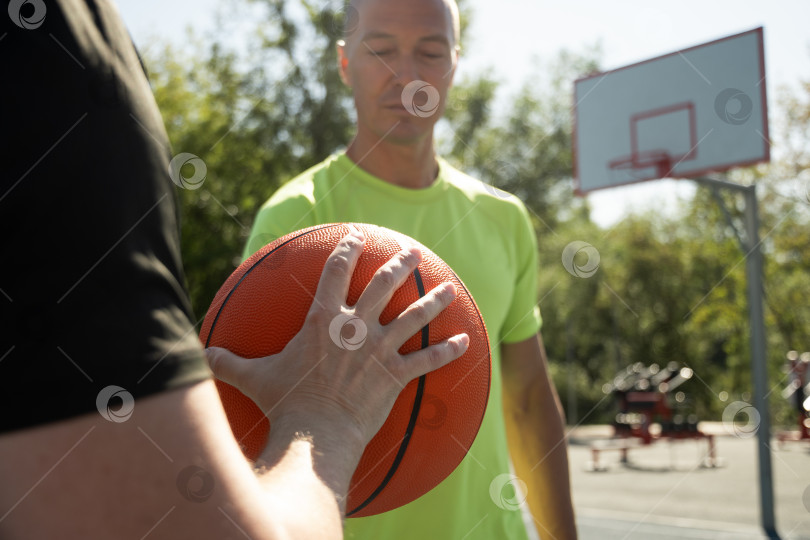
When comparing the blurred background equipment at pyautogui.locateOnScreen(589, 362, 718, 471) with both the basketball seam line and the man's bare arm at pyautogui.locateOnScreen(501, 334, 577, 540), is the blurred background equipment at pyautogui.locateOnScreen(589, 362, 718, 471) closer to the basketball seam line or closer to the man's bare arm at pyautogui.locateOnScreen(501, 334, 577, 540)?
the man's bare arm at pyautogui.locateOnScreen(501, 334, 577, 540)

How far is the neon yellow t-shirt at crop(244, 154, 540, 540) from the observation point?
6.47ft

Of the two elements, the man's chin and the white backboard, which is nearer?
the man's chin

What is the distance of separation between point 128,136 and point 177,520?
0.31m

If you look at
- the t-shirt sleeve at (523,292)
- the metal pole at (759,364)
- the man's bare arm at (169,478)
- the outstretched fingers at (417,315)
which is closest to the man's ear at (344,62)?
the t-shirt sleeve at (523,292)

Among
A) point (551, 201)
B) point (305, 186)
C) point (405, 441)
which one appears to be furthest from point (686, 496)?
point (551, 201)

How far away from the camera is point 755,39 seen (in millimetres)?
8102

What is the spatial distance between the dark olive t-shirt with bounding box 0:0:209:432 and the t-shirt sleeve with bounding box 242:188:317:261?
1.31m

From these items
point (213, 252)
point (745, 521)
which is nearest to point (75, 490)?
point (745, 521)

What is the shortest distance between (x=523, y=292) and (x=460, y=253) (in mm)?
334

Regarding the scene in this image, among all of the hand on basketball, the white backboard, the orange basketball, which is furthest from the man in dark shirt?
the white backboard

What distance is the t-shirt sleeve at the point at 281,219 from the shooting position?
197 centimetres

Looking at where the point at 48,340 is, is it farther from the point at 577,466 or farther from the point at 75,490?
the point at 577,466

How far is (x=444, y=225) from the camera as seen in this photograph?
2.23 meters

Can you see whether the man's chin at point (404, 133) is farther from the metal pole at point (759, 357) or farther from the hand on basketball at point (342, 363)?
the metal pole at point (759, 357)
